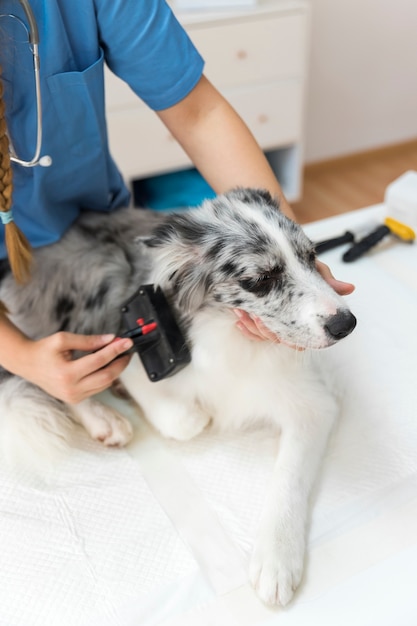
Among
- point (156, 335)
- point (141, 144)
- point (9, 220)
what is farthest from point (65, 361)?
point (141, 144)

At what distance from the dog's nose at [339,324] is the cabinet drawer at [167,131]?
1.82 m

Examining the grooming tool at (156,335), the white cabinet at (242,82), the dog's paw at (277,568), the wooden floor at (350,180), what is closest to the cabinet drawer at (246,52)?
the white cabinet at (242,82)

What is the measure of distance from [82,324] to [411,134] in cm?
300

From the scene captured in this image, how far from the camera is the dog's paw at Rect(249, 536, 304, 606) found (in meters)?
0.87

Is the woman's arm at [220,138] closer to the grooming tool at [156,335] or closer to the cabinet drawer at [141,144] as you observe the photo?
the grooming tool at [156,335]

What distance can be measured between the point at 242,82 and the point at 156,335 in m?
1.86

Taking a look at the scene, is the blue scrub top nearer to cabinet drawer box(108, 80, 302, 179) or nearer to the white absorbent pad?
the white absorbent pad

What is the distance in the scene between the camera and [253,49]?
2555 mm

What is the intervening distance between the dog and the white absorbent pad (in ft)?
0.12

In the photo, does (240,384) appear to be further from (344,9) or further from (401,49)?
(401,49)

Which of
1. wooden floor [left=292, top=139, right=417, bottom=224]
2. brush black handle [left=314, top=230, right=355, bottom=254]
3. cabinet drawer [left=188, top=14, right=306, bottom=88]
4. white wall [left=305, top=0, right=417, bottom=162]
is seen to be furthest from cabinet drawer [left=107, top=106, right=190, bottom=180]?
brush black handle [left=314, top=230, right=355, bottom=254]

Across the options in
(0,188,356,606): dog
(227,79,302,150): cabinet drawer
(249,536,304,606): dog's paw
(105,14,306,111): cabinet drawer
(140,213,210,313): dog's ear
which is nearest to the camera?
(249,536,304,606): dog's paw

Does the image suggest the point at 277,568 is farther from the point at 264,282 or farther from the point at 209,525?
the point at 264,282

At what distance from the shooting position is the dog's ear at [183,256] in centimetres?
107
